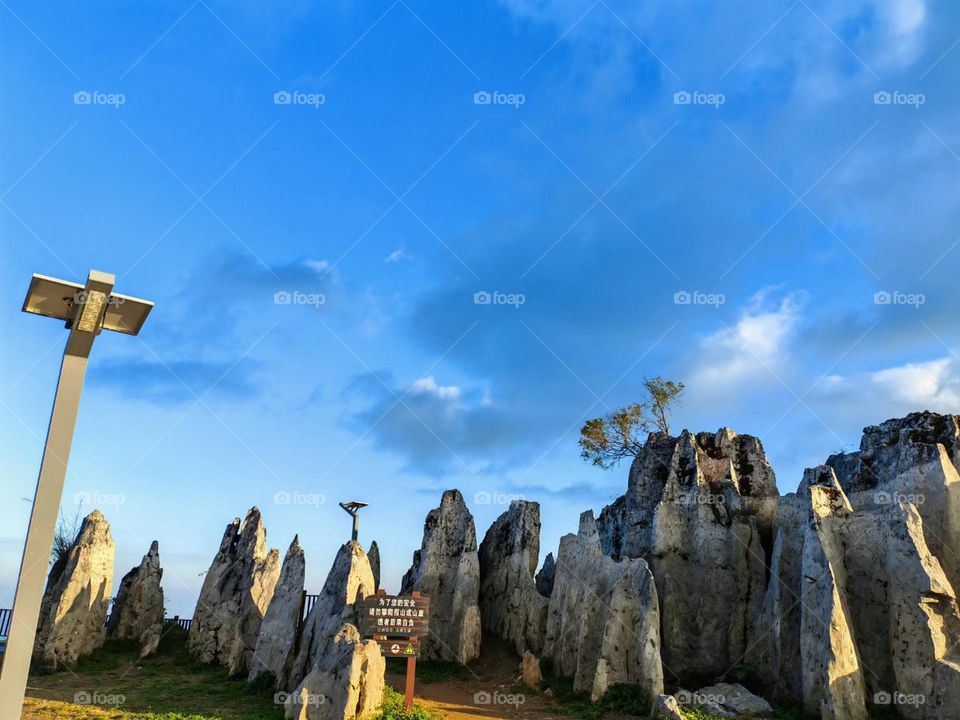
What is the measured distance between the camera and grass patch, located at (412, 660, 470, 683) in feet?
84.5

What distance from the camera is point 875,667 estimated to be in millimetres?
20844

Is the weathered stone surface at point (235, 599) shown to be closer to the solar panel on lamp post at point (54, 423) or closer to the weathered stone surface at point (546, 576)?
the weathered stone surface at point (546, 576)

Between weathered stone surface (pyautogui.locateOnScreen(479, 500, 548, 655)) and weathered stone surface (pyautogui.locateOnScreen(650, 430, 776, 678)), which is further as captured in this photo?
weathered stone surface (pyautogui.locateOnScreen(479, 500, 548, 655))

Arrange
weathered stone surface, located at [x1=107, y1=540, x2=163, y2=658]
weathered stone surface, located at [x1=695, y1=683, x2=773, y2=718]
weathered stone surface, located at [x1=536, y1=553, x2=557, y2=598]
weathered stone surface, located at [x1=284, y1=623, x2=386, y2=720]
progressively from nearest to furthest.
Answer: weathered stone surface, located at [x1=284, y1=623, x2=386, y2=720]
weathered stone surface, located at [x1=695, y1=683, x2=773, y2=718]
weathered stone surface, located at [x1=107, y1=540, x2=163, y2=658]
weathered stone surface, located at [x1=536, y1=553, x2=557, y2=598]

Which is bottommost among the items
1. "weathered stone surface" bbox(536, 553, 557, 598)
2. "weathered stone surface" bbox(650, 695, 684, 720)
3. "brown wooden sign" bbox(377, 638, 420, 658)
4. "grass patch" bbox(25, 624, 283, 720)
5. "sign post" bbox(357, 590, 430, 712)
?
"grass patch" bbox(25, 624, 283, 720)

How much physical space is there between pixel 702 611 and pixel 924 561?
7.22 m

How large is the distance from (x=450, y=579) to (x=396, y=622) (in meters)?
7.61

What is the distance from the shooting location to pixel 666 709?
19.8 meters

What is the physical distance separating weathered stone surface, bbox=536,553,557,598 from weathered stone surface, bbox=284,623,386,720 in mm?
13422

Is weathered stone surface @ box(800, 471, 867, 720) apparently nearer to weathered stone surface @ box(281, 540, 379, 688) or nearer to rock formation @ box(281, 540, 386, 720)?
rock formation @ box(281, 540, 386, 720)

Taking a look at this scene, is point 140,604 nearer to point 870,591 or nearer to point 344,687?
point 344,687

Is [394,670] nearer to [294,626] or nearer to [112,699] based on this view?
[294,626]

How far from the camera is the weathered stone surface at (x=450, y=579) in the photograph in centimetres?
2761

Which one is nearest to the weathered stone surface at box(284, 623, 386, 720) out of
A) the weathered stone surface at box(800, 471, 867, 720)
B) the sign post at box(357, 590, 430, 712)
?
the sign post at box(357, 590, 430, 712)
